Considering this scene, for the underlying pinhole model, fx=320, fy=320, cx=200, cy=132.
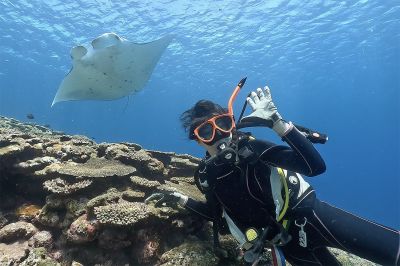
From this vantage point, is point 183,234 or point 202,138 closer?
point 202,138

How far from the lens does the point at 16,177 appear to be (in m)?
5.88

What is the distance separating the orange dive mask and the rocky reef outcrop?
4.82 ft

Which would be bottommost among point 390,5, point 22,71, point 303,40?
point 390,5

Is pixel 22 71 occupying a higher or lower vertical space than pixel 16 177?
higher

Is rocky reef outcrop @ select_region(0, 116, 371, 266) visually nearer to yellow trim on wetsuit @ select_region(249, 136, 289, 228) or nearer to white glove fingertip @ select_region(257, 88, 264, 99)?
yellow trim on wetsuit @ select_region(249, 136, 289, 228)

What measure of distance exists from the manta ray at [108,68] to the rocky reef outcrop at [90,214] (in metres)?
1.66

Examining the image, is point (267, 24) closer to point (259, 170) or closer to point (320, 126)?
point (259, 170)

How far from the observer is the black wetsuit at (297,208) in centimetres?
349

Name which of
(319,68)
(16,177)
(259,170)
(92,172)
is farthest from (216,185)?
(319,68)

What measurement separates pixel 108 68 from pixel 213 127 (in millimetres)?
4162

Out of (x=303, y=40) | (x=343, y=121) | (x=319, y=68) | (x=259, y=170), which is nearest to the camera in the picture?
(x=259, y=170)

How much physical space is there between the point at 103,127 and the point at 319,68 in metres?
118

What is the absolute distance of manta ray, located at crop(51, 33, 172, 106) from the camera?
6.71 m

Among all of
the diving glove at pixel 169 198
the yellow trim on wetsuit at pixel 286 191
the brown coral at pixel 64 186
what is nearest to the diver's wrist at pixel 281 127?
the yellow trim on wetsuit at pixel 286 191
